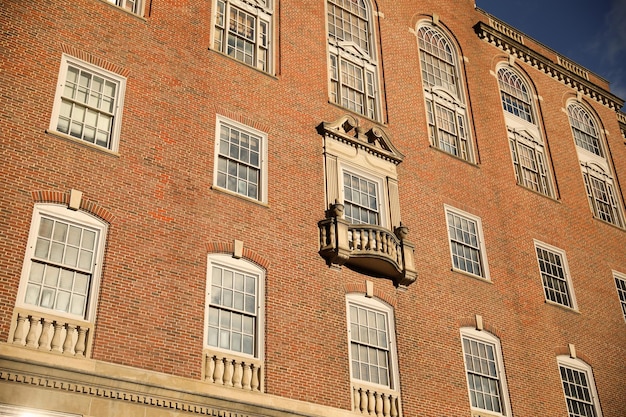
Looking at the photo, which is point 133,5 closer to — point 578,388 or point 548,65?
point 578,388

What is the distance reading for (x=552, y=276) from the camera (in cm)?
2630

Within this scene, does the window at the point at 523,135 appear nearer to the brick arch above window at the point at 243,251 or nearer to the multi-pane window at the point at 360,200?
the multi-pane window at the point at 360,200

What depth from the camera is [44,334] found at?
1448 cm

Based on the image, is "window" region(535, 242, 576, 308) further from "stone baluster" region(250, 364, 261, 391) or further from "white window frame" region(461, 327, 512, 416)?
"stone baluster" region(250, 364, 261, 391)

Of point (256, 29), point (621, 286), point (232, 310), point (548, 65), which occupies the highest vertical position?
point (548, 65)

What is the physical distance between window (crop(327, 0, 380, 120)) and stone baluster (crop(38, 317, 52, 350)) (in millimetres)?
11783

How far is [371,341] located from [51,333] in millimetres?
8458

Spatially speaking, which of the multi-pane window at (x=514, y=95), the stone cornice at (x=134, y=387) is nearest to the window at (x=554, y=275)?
the multi-pane window at (x=514, y=95)

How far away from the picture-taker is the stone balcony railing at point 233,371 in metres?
16.4

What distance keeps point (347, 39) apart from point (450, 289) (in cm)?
914

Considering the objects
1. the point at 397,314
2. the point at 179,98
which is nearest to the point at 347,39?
the point at 179,98

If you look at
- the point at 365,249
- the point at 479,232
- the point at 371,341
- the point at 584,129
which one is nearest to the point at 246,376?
the point at 371,341

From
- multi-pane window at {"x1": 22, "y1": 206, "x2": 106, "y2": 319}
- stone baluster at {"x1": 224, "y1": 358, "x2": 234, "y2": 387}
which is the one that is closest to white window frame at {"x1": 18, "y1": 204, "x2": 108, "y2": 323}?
multi-pane window at {"x1": 22, "y1": 206, "x2": 106, "y2": 319}

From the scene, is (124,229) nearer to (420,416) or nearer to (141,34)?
(141,34)
